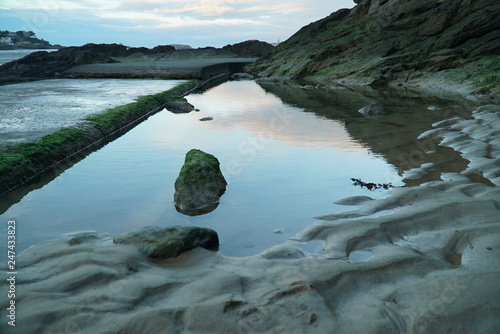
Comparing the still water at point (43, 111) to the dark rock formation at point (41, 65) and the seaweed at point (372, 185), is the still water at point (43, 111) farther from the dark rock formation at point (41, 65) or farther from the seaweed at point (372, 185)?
the dark rock formation at point (41, 65)

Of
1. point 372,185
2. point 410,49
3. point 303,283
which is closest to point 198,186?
point 372,185

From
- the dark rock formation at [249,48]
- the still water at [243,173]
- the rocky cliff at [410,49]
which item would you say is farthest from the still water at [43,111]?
the dark rock formation at [249,48]

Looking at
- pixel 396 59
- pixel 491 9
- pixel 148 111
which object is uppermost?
pixel 491 9

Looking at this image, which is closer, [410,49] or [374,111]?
[374,111]

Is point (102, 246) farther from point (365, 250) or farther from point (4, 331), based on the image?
point (365, 250)

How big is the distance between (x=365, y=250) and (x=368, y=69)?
19249 millimetres

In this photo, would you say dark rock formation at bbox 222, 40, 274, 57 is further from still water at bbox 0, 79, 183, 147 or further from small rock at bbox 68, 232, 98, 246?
small rock at bbox 68, 232, 98, 246

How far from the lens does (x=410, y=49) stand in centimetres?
2098

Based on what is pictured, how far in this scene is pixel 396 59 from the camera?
67.6ft

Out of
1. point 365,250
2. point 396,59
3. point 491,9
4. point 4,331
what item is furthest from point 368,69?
point 4,331

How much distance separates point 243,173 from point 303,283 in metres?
3.39

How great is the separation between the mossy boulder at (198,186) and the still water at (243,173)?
13 centimetres

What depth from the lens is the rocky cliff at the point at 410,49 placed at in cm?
1669

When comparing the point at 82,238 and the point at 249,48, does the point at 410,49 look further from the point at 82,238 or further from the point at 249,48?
the point at 249,48
